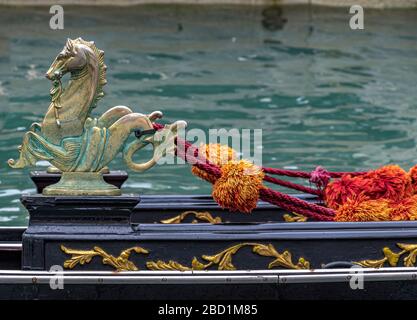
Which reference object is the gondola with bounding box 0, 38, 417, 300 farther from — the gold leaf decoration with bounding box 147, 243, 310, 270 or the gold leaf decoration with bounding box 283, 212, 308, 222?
the gold leaf decoration with bounding box 283, 212, 308, 222

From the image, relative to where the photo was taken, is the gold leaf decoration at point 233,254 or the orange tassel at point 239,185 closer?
the gold leaf decoration at point 233,254

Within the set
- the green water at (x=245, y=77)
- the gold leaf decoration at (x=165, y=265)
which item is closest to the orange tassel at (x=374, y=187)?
the gold leaf decoration at (x=165, y=265)

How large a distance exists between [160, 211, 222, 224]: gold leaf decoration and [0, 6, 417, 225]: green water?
2.24 metres

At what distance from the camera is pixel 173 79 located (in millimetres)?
10727

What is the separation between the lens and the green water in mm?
8672

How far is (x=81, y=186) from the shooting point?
4273mm

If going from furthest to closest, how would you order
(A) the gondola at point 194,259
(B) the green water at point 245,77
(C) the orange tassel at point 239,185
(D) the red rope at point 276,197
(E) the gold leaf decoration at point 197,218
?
(B) the green water at point 245,77 → (E) the gold leaf decoration at point 197,218 → (D) the red rope at point 276,197 → (C) the orange tassel at point 239,185 → (A) the gondola at point 194,259

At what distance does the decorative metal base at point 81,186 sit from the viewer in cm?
426

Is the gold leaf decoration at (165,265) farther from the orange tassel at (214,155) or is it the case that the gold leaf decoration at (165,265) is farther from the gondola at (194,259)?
the orange tassel at (214,155)

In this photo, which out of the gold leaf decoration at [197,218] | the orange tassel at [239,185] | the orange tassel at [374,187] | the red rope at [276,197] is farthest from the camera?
the gold leaf decoration at [197,218]

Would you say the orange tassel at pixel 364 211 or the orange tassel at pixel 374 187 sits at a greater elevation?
the orange tassel at pixel 374 187

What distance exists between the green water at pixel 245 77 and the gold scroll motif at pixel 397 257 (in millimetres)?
3228
